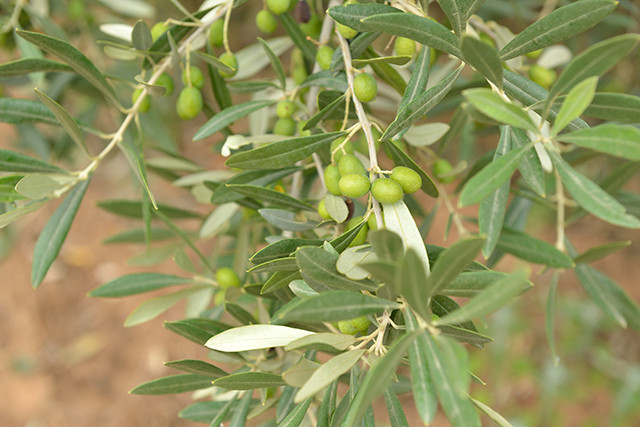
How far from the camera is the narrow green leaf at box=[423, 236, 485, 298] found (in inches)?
19.2

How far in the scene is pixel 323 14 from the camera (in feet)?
3.38

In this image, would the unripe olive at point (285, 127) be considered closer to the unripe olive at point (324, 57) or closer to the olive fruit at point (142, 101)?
the unripe olive at point (324, 57)

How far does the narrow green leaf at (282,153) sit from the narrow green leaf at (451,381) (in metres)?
0.32

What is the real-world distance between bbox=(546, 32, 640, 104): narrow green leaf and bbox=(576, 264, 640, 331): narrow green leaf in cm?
72

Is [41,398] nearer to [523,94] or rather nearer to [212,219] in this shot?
[212,219]

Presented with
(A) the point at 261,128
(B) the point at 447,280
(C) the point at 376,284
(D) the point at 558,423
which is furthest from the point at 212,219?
(D) the point at 558,423

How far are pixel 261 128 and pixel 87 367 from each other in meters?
2.39

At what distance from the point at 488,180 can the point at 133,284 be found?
74 cm

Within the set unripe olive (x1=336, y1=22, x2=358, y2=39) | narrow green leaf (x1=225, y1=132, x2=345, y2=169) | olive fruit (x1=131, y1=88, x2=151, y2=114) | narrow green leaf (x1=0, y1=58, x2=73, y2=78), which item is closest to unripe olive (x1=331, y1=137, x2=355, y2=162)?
narrow green leaf (x1=225, y1=132, x2=345, y2=169)

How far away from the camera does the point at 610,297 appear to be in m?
1.13

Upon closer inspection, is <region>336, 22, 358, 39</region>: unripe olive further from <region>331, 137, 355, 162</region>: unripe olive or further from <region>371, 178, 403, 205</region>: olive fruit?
<region>371, 178, 403, 205</region>: olive fruit

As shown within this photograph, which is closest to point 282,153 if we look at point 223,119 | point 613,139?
point 223,119

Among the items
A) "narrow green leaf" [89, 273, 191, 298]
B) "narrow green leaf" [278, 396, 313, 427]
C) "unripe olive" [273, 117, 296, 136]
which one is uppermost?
"unripe olive" [273, 117, 296, 136]

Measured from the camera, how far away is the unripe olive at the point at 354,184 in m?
0.64
